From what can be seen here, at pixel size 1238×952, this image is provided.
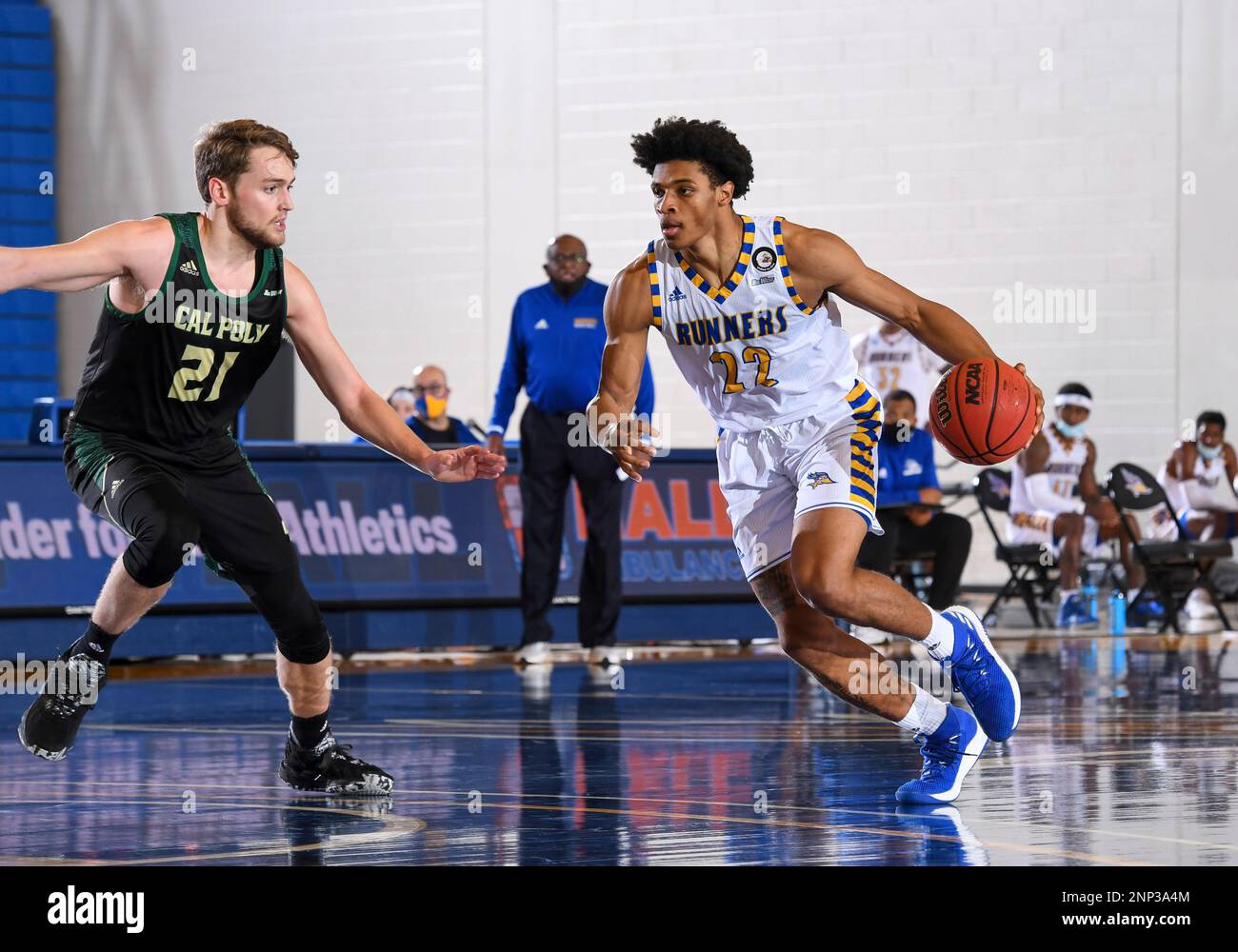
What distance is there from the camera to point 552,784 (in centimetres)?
539

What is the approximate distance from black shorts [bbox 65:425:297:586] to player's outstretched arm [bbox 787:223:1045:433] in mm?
1700

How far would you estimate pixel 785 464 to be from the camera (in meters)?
5.14

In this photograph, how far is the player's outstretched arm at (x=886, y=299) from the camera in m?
4.93

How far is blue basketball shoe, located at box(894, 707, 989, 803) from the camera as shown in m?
4.92

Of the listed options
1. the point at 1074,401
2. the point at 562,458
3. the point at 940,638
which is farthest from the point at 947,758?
the point at 1074,401

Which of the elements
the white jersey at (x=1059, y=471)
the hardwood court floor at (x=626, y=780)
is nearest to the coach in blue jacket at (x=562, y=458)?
the hardwood court floor at (x=626, y=780)

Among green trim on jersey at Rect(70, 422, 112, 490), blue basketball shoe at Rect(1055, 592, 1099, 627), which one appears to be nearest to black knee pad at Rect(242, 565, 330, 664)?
green trim on jersey at Rect(70, 422, 112, 490)

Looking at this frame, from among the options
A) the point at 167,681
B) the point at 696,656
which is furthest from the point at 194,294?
the point at 696,656

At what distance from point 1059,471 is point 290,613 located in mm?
9665

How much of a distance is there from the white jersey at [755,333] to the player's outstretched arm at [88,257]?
56.6 inches

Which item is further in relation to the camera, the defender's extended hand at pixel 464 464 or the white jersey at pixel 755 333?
the white jersey at pixel 755 333
